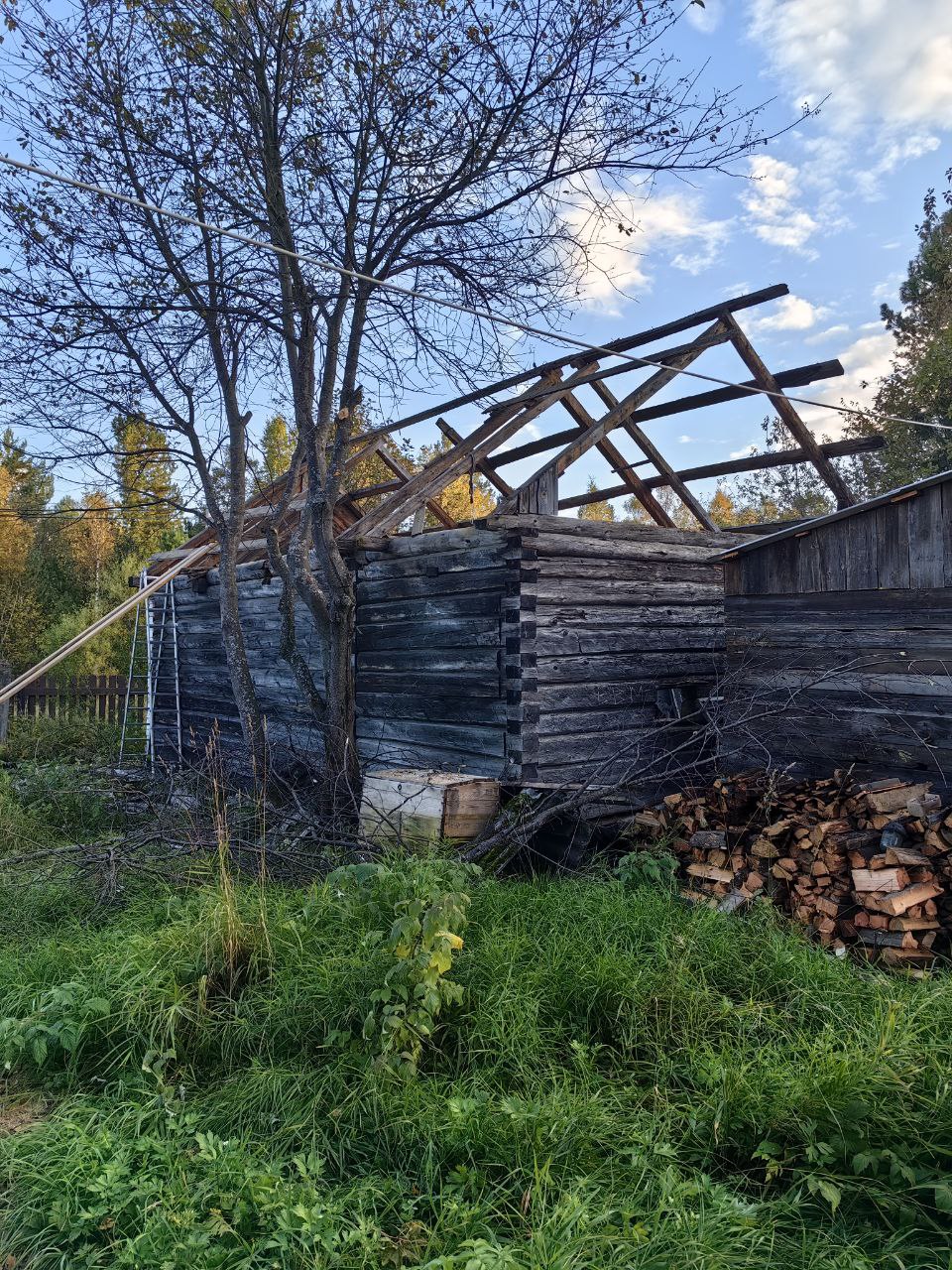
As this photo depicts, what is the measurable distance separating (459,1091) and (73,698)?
53.6 feet

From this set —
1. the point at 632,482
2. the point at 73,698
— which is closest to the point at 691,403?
the point at 632,482

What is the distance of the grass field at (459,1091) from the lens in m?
2.68

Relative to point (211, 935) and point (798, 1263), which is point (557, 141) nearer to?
point (211, 935)

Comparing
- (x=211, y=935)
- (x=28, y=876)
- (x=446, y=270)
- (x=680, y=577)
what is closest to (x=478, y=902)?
(x=211, y=935)

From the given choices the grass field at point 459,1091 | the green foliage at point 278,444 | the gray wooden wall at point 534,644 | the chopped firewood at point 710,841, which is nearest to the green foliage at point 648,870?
Result: the chopped firewood at point 710,841

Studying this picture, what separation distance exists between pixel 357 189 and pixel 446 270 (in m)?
1.11

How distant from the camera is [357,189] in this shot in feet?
25.6

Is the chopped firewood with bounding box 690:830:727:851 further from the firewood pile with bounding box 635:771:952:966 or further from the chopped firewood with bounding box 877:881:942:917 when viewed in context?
the chopped firewood with bounding box 877:881:942:917

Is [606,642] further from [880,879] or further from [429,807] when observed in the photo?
[880,879]

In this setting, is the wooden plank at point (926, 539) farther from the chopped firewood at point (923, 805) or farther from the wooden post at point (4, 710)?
the wooden post at point (4, 710)

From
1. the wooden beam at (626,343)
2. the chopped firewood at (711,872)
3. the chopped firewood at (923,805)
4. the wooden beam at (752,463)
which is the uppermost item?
the wooden beam at (626,343)

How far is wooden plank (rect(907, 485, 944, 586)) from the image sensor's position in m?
5.89

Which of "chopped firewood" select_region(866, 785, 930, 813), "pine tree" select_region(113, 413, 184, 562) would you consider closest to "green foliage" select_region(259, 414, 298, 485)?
"pine tree" select_region(113, 413, 184, 562)

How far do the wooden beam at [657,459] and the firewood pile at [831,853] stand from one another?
3.70 metres
